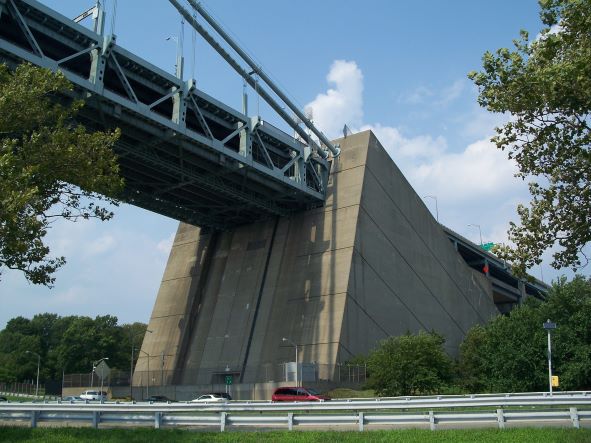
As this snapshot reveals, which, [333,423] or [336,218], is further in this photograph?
[336,218]

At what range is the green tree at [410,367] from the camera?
40.1m

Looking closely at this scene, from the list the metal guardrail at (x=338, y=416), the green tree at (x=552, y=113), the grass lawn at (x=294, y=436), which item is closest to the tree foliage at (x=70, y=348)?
the metal guardrail at (x=338, y=416)

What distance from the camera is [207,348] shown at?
187 feet

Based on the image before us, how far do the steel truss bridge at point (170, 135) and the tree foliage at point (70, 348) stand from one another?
212ft

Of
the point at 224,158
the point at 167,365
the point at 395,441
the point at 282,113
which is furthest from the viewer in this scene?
the point at 167,365

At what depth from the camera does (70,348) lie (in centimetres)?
11481

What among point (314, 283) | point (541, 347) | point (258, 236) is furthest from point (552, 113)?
point (258, 236)

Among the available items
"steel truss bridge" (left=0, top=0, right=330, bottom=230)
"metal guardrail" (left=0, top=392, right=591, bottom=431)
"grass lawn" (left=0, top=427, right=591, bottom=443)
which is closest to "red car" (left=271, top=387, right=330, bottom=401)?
"steel truss bridge" (left=0, top=0, right=330, bottom=230)

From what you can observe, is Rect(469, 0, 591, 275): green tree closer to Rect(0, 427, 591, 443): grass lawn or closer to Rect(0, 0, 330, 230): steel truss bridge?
Rect(0, 427, 591, 443): grass lawn

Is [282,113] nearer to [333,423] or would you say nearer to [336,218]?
[336,218]

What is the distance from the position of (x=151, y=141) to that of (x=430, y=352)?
24284 mm

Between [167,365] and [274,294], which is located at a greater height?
[274,294]

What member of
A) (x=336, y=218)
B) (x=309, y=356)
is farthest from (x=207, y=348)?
(x=336, y=218)

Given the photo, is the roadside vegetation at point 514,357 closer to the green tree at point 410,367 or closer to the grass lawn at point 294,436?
the green tree at point 410,367
